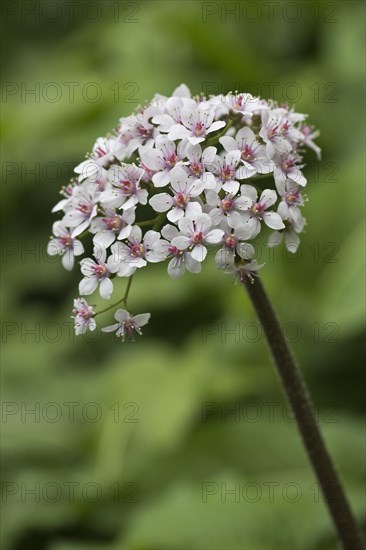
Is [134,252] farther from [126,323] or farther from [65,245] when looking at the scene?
[65,245]

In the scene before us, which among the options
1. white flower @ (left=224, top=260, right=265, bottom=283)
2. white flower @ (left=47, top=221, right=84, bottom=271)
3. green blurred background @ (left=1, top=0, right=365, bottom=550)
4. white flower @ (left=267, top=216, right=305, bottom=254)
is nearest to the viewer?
white flower @ (left=224, top=260, right=265, bottom=283)

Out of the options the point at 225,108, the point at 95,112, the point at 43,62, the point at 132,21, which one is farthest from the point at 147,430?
the point at 43,62

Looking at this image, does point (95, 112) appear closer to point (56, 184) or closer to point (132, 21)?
point (56, 184)

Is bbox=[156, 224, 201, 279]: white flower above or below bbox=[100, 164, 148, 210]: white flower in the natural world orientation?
below

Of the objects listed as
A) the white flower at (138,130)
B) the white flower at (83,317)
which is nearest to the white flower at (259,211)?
the white flower at (138,130)

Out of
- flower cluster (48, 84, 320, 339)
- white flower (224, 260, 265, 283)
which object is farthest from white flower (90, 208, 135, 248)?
white flower (224, 260, 265, 283)

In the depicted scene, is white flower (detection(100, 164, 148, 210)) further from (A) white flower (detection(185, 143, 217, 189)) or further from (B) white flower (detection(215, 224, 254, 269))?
(B) white flower (detection(215, 224, 254, 269))
